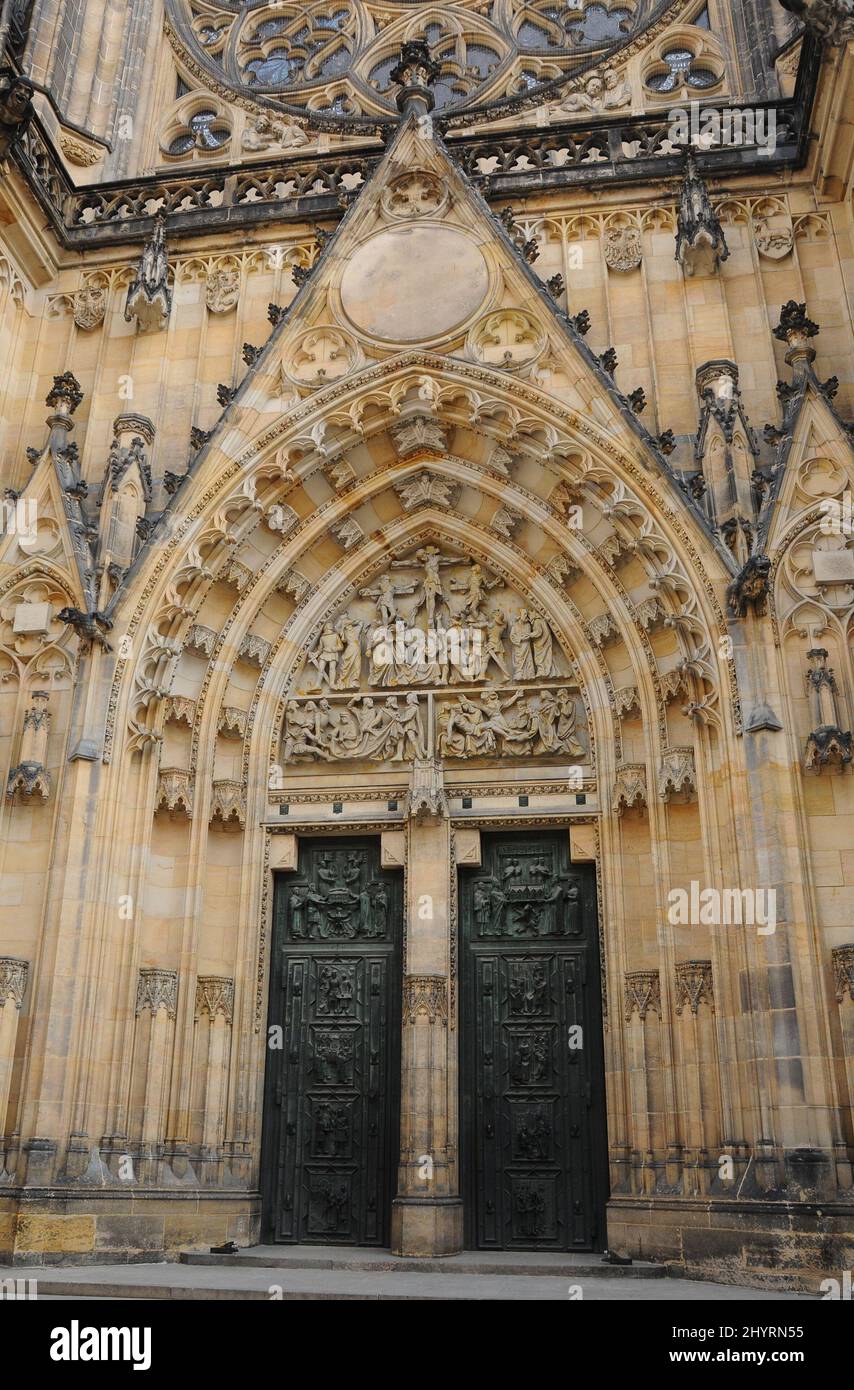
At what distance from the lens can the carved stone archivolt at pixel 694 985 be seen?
371 inches

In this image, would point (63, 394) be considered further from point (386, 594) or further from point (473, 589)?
point (473, 589)

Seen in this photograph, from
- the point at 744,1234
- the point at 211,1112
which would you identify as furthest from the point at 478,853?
the point at 744,1234

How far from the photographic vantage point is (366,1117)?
34.5ft

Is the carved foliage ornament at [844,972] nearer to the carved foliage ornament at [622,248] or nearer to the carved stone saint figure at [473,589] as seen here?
the carved stone saint figure at [473,589]

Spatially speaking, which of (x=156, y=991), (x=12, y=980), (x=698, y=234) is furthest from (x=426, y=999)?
(x=698, y=234)

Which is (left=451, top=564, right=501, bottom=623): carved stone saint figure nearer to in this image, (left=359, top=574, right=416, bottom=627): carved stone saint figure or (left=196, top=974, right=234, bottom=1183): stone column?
(left=359, top=574, right=416, bottom=627): carved stone saint figure

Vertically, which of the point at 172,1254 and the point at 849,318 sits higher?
the point at 849,318

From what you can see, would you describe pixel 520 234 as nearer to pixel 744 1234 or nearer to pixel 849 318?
pixel 849 318

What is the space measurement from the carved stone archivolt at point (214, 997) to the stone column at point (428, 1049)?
1.55 metres

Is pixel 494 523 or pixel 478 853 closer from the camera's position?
A: pixel 478 853

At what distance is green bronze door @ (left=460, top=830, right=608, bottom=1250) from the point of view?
1003 cm

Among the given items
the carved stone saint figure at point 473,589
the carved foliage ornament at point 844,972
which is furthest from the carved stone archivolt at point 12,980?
the carved foliage ornament at point 844,972

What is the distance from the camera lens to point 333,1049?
10734 mm

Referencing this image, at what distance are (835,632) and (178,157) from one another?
10.3 m
